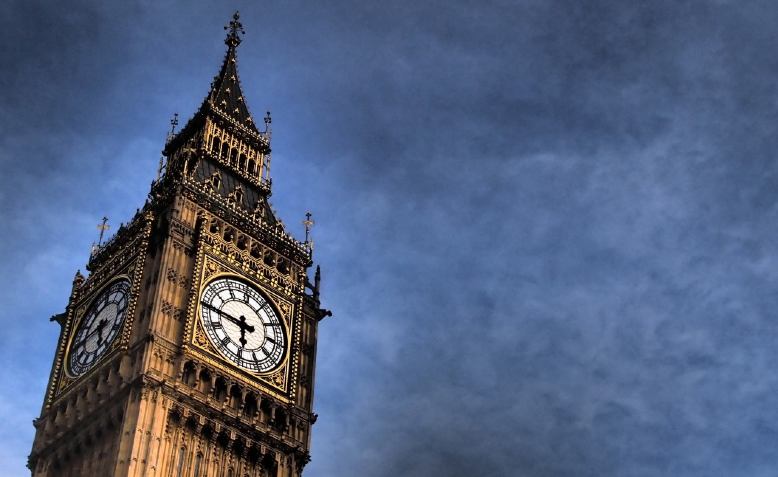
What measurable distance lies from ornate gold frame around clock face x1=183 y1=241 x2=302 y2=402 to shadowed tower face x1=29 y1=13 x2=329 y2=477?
8 centimetres

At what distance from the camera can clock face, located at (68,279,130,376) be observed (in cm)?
7156

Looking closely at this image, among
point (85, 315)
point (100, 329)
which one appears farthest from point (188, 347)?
point (85, 315)

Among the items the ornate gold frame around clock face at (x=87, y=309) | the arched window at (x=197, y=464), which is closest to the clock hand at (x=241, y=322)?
the ornate gold frame around clock face at (x=87, y=309)

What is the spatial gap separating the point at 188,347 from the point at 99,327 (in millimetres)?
7896

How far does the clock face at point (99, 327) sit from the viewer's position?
71.6m

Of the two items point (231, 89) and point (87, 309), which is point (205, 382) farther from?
point (231, 89)

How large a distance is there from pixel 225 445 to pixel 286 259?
1595 cm

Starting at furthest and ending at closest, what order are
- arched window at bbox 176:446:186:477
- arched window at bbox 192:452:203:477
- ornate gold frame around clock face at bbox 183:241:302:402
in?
ornate gold frame around clock face at bbox 183:241:302:402 → arched window at bbox 192:452:203:477 → arched window at bbox 176:446:186:477

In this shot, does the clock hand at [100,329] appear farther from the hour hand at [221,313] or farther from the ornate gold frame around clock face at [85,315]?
the hour hand at [221,313]

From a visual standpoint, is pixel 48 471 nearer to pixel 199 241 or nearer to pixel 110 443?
pixel 110 443

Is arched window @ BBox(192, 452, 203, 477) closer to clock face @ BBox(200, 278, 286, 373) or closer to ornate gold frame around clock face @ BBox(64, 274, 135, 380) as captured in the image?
clock face @ BBox(200, 278, 286, 373)

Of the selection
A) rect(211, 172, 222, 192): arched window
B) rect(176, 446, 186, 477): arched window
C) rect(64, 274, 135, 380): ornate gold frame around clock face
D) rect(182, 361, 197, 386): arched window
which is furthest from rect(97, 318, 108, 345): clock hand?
rect(211, 172, 222, 192): arched window

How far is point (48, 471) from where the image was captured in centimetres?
6888

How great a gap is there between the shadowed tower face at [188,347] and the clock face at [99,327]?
0.29 ft
